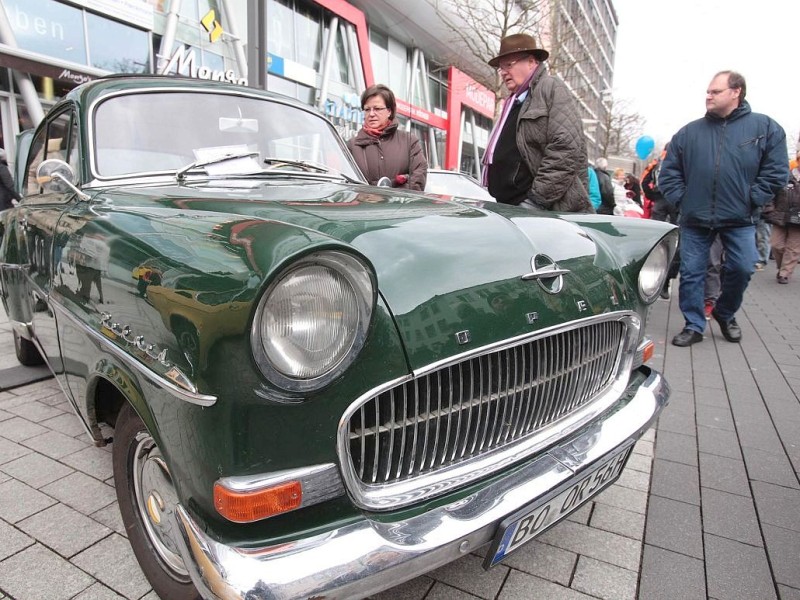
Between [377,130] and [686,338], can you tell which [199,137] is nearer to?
[377,130]

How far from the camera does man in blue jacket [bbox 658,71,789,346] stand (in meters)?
4.04

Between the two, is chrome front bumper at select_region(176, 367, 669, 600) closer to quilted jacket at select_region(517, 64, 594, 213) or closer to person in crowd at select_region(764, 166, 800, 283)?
quilted jacket at select_region(517, 64, 594, 213)

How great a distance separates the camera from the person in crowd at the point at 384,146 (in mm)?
3916

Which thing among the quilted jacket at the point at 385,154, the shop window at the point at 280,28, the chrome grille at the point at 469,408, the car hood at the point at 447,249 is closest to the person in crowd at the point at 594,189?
the quilted jacket at the point at 385,154

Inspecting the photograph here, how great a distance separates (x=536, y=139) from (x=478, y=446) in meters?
2.42

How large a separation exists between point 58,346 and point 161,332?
1.19 metres

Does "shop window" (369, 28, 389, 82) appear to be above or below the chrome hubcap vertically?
above

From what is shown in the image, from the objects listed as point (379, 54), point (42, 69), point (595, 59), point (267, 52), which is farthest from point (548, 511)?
point (595, 59)

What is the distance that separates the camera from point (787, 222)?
7.57 metres

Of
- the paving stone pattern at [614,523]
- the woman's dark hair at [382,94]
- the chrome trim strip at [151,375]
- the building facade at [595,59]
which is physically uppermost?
the building facade at [595,59]

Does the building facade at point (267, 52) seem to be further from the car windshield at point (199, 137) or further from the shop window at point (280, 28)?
the car windshield at point (199, 137)

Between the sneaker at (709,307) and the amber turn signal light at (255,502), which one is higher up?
the amber turn signal light at (255,502)

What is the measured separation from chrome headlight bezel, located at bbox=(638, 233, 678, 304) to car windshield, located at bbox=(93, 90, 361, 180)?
1.52m

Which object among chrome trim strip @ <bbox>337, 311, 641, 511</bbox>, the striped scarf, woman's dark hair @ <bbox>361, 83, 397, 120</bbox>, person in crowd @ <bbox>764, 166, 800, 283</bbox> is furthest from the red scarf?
person in crowd @ <bbox>764, 166, 800, 283</bbox>
